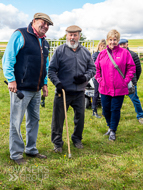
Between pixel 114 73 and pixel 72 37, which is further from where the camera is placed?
pixel 114 73

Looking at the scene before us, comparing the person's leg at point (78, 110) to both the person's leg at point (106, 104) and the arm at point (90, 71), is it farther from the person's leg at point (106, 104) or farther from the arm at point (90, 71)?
the person's leg at point (106, 104)

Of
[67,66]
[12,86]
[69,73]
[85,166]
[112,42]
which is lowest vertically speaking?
[85,166]

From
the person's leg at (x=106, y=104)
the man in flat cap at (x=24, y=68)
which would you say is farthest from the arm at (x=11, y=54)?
the person's leg at (x=106, y=104)

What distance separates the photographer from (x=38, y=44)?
3.47 metres

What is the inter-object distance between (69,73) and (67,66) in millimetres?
133

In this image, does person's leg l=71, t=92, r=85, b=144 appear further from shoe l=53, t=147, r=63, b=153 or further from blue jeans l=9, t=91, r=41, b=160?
blue jeans l=9, t=91, r=41, b=160

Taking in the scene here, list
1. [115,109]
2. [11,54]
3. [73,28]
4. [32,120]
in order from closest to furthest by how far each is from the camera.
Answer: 1. [11,54]
2. [32,120]
3. [73,28]
4. [115,109]

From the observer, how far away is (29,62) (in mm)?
3371

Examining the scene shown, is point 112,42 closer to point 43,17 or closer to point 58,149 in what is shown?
point 43,17

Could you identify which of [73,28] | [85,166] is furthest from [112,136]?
[73,28]

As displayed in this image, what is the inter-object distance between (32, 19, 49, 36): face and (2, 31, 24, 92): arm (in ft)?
1.00

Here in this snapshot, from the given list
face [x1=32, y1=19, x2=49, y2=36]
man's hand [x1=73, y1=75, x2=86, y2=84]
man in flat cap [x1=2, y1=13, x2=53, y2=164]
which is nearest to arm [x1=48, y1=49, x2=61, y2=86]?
man in flat cap [x1=2, y1=13, x2=53, y2=164]

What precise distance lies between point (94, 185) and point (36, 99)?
Result: 164cm

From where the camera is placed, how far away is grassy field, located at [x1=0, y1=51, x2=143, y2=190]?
3088 millimetres
